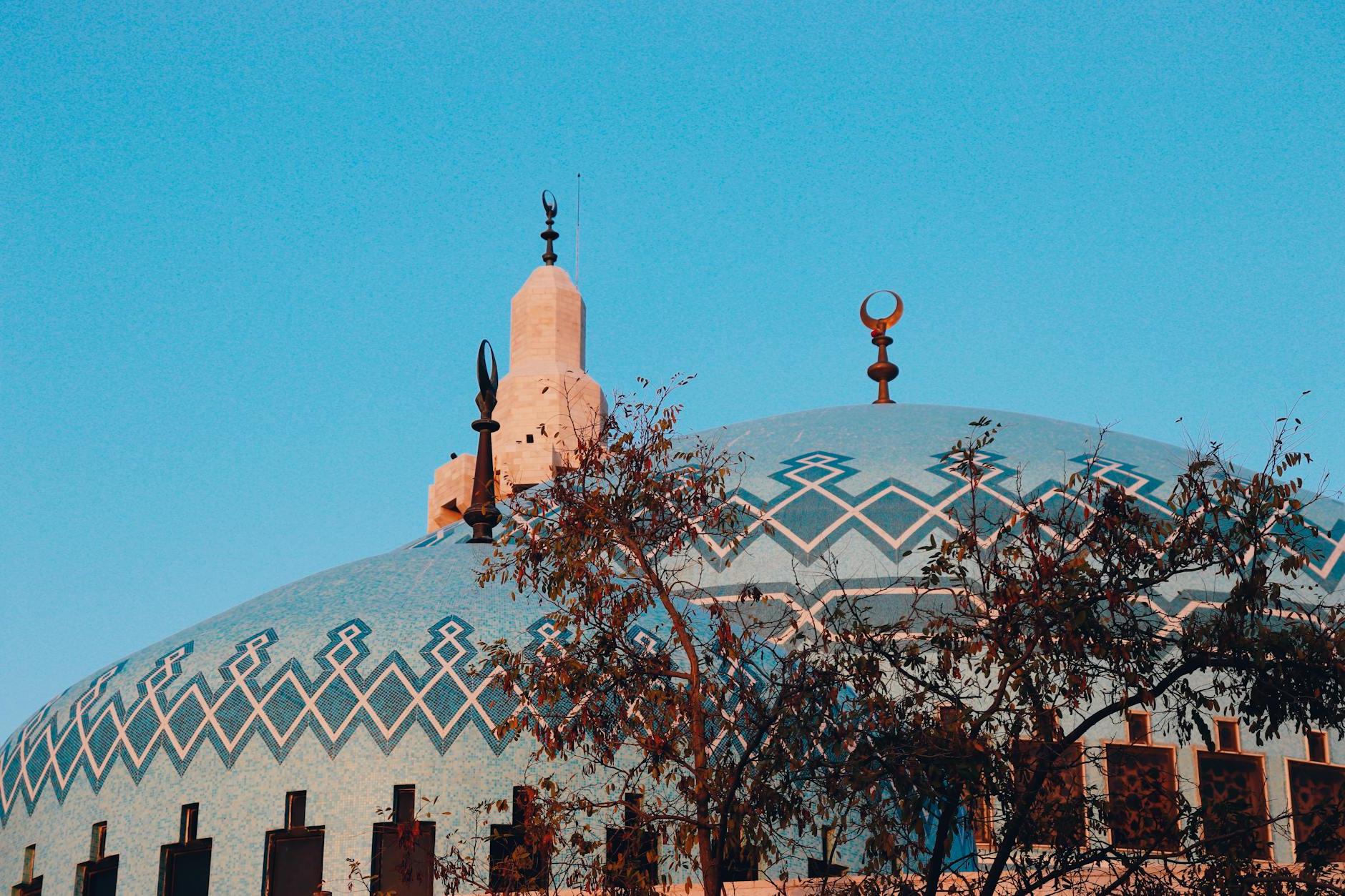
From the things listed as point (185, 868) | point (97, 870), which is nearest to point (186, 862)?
point (185, 868)

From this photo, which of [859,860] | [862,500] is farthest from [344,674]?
[862,500]

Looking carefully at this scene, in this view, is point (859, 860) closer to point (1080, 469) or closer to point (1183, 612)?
point (1183, 612)

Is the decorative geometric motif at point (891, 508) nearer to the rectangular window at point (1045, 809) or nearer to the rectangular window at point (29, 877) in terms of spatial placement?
the rectangular window at point (29, 877)

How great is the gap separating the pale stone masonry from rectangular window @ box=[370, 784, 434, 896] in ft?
49.9

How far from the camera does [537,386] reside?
27594 mm

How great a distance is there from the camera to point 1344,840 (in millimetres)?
7078

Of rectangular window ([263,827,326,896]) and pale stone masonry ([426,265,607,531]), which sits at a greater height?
pale stone masonry ([426,265,607,531])

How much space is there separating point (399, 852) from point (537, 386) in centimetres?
1708

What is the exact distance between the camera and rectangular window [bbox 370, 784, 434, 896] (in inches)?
426

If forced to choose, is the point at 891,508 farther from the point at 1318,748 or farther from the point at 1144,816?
the point at 1144,816

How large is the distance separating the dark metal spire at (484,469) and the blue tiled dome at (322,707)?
0.32 m

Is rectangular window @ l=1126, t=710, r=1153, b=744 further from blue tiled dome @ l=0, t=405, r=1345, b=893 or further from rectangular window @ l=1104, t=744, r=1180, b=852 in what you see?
rectangular window @ l=1104, t=744, r=1180, b=852

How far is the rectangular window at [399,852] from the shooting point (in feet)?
35.5

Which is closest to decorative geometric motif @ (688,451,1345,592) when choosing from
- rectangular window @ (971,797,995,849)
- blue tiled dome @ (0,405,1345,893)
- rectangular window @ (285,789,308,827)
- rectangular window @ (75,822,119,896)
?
blue tiled dome @ (0,405,1345,893)
